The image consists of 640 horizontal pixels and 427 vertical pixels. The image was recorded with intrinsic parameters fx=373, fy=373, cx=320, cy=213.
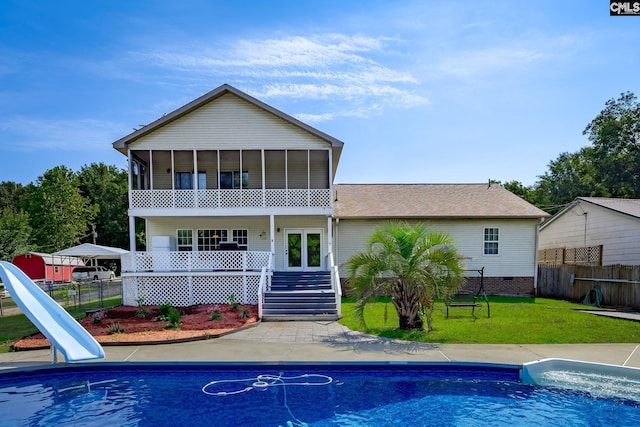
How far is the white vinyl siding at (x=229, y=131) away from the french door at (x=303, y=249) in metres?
4.48

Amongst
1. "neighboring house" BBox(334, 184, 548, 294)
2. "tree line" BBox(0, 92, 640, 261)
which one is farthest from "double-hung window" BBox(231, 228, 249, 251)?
"tree line" BBox(0, 92, 640, 261)

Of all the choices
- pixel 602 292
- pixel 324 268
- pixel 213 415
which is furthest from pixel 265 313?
pixel 602 292

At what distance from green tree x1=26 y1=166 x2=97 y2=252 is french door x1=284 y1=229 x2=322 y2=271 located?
3633cm

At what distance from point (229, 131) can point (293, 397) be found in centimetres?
1311

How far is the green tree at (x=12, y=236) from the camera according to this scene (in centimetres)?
3397

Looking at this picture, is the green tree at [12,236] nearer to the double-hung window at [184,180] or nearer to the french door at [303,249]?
the double-hung window at [184,180]

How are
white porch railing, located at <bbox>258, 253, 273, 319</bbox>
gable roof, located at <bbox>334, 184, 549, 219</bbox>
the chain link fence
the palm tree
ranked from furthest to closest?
gable roof, located at <bbox>334, 184, 549, 219</bbox> < the chain link fence < white porch railing, located at <bbox>258, 253, 273, 319</bbox> < the palm tree

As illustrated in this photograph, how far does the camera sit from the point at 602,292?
16938mm

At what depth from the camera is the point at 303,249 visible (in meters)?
19.0

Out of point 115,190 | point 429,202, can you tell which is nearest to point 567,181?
point 429,202

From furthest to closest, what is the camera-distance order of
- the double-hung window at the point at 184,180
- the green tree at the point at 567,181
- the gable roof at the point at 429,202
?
the green tree at the point at 567,181 < the gable roof at the point at 429,202 < the double-hung window at the point at 184,180

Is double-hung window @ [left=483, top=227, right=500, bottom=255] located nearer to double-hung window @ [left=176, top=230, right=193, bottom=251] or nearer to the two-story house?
the two-story house

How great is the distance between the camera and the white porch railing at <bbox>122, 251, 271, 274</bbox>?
15.5 meters

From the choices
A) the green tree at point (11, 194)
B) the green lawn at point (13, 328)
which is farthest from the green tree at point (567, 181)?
the green tree at point (11, 194)
